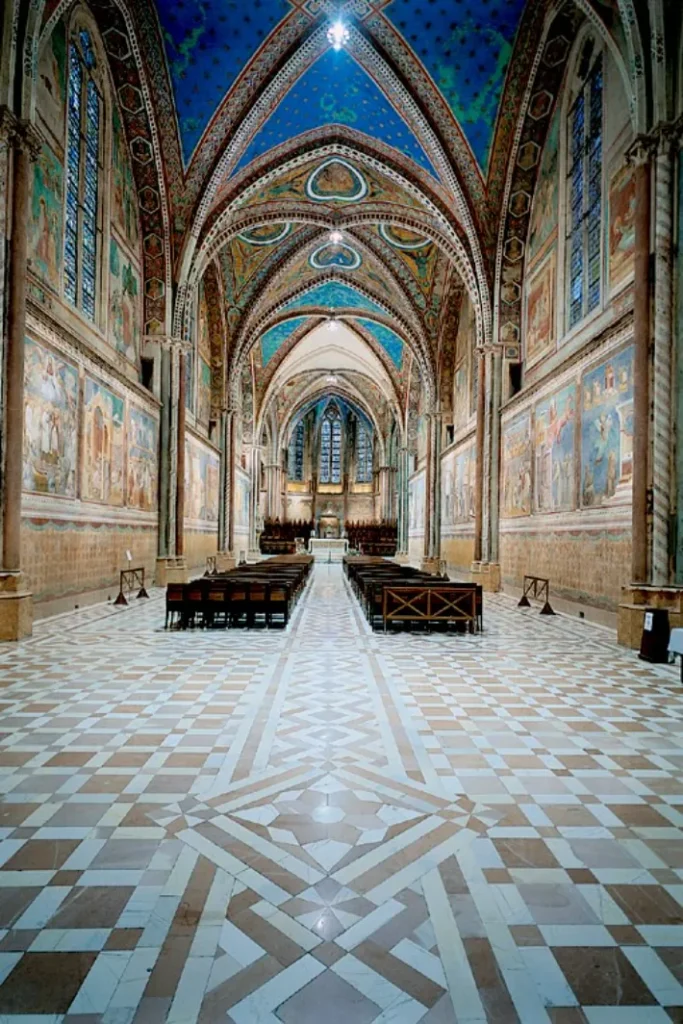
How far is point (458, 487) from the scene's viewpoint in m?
22.2

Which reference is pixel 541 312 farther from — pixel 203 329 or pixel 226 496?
pixel 226 496

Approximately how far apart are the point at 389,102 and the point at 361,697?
14956 millimetres

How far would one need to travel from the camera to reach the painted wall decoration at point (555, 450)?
12195mm

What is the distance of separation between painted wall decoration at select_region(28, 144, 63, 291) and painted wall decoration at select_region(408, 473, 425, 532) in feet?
72.6

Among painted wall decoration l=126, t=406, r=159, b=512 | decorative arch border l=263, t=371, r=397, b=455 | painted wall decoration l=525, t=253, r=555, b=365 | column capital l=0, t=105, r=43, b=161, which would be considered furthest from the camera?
decorative arch border l=263, t=371, r=397, b=455

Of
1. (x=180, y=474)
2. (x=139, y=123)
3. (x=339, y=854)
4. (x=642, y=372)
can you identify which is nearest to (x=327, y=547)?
(x=180, y=474)

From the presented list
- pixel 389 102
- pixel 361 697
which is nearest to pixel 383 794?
pixel 361 697

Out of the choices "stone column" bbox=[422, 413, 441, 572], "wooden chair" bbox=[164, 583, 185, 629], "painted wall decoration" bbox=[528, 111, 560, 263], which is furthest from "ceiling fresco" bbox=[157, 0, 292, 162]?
"stone column" bbox=[422, 413, 441, 572]

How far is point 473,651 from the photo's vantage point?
8062 millimetres

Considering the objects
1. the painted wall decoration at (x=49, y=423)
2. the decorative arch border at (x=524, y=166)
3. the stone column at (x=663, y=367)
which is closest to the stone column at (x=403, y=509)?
the decorative arch border at (x=524, y=166)

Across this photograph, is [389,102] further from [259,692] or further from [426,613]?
[259,692]

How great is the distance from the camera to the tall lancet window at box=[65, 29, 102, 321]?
11773 millimetres

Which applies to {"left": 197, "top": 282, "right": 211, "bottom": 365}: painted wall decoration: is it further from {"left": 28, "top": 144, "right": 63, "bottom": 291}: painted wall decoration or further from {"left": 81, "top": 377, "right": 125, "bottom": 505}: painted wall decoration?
{"left": 28, "top": 144, "right": 63, "bottom": 291}: painted wall decoration

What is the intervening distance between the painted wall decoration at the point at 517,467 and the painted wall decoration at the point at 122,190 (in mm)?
11068
